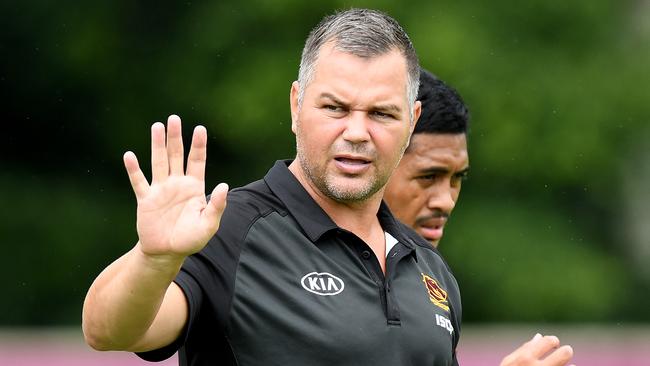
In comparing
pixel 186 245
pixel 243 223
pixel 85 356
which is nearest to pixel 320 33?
pixel 243 223

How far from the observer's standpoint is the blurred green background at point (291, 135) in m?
20.5

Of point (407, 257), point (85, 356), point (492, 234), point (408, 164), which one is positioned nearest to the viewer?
point (407, 257)

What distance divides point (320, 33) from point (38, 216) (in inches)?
695

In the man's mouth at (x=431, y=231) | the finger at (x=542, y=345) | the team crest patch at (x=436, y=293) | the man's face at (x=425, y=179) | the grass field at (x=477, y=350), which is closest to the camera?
the team crest patch at (x=436, y=293)

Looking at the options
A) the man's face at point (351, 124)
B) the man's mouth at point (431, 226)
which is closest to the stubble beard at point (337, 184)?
the man's face at point (351, 124)

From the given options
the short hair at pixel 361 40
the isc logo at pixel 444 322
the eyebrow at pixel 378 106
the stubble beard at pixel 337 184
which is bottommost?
the isc logo at pixel 444 322

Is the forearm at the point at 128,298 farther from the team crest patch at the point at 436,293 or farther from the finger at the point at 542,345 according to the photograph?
the finger at the point at 542,345

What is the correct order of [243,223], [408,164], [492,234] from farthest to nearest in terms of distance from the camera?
[492,234]
[408,164]
[243,223]

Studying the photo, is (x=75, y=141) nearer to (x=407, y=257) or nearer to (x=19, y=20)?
(x=19, y=20)

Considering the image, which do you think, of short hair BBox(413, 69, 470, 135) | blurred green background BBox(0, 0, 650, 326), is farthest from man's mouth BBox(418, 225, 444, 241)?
blurred green background BBox(0, 0, 650, 326)

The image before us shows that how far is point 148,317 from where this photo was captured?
Answer: 4148mm

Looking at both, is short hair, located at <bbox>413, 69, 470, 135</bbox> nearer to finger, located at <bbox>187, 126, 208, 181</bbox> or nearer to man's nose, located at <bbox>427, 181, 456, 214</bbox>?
man's nose, located at <bbox>427, 181, 456, 214</bbox>

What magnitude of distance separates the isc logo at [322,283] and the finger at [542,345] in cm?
89

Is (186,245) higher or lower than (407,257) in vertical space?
higher
